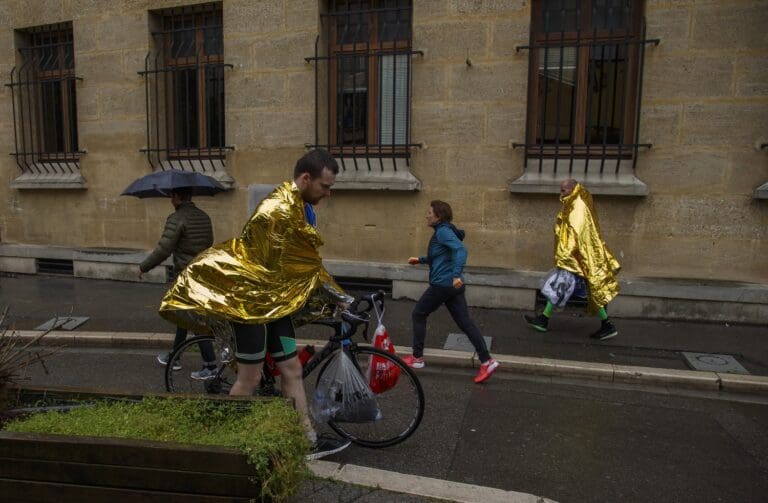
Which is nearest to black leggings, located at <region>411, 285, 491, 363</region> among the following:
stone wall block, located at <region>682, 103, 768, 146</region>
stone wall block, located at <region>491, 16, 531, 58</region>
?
stone wall block, located at <region>491, 16, 531, 58</region>

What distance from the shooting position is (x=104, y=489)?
2.34 m

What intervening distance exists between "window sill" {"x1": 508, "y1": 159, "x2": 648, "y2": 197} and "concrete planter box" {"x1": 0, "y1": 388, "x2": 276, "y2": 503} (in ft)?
19.1

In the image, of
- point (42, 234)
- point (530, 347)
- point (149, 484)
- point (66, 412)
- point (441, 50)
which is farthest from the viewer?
point (42, 234)

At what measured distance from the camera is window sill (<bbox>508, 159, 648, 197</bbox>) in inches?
276

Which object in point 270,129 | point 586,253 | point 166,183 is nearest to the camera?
point 166,183

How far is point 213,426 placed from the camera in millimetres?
2717

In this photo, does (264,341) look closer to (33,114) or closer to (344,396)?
(344,396)

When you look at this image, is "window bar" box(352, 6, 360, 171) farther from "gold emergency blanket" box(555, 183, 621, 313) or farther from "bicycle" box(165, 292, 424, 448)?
"bicycle" box(165, 292, 424, 448)

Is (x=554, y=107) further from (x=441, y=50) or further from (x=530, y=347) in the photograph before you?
(x=530, y=347)

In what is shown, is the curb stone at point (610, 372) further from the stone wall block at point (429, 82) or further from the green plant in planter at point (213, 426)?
the stone wall block at point (429, 82)

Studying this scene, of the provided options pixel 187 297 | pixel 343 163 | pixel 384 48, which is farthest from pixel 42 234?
pixel 187 297

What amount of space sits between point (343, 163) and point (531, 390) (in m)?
4.40

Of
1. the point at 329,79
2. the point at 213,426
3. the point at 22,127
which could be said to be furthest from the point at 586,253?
the point at 22,127

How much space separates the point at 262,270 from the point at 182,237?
2263 mm
